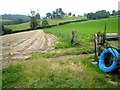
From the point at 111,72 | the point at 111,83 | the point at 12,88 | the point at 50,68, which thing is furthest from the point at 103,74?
the point at 12,88

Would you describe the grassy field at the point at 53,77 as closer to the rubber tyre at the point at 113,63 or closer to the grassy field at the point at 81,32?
the rubber tyre at the point at 113,63

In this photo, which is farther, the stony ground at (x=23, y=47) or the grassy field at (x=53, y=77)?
the stony ground at (x=23, y=47)

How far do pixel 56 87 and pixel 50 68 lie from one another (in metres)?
2.49

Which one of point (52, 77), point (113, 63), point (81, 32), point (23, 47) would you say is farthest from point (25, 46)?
point (81, 32)

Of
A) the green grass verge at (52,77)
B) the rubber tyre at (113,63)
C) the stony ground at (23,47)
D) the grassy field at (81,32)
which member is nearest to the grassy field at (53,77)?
the green grass verge at (52,77)

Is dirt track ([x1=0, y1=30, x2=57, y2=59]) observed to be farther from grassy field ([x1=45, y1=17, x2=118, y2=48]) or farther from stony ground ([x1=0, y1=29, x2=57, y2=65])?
grassy field ([x1=45, y1=17, x2=118, y2=48])

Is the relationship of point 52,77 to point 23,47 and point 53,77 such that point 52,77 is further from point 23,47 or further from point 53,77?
point 23,47

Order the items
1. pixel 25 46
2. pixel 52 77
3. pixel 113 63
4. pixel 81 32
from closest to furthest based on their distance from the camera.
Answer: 1. pixel 52 77
2. pixel 113 63
3. pixel 25 46
4. pixel 81 32

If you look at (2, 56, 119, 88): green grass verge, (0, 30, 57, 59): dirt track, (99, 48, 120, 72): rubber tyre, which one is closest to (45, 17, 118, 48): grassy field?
(0, 30, 57, 59): dirt track

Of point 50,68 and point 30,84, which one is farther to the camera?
point 50,68

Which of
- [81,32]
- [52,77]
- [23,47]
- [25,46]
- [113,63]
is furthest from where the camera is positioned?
[81,32]

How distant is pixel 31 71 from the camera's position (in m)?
10.5

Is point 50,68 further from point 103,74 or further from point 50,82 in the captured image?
point 103,74

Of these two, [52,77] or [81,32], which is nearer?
[52,77]
